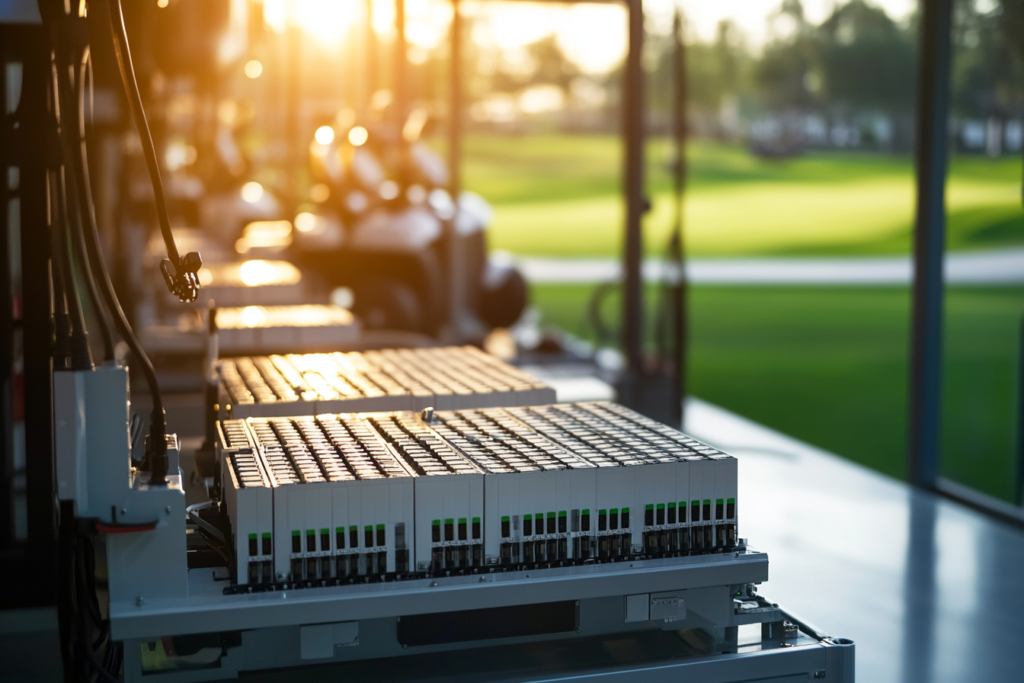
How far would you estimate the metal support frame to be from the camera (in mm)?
2568

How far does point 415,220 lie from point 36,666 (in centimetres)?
561

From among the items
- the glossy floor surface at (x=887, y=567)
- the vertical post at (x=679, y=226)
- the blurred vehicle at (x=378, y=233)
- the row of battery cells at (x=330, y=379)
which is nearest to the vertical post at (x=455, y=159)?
the blurred vehicle at (x=378, y=233)

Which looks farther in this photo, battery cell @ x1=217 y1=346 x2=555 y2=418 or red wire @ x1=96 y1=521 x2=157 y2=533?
battery cell @ x1=217 y1=346 x2=555 y2=418

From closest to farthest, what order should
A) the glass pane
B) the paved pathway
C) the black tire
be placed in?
the black tire, the glass pane, the paved pathway

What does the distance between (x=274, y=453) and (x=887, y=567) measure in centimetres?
260

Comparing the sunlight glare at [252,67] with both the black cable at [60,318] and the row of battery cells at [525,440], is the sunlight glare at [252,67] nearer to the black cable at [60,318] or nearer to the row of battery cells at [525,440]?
the row of battery cells at [525,440]

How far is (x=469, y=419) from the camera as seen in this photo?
232cm

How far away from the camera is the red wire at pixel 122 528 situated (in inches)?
64.1

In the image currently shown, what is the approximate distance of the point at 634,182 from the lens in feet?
20.3

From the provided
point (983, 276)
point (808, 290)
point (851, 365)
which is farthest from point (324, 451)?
point (808, 290)

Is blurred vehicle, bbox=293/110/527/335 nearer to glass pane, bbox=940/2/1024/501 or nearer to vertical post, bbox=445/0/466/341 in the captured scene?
vertical post, bbox=445/0/466/341

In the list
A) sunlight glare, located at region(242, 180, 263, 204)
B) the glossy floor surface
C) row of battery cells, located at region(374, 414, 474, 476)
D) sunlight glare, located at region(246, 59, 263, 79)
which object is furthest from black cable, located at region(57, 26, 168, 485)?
sunlight glare, located at region(242, 180, 263, 204)

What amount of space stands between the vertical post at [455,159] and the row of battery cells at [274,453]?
4541 millimetres

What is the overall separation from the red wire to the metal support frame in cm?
105
